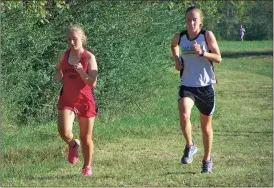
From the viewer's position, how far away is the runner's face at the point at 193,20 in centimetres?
778

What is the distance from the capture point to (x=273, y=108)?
14703 millimetres

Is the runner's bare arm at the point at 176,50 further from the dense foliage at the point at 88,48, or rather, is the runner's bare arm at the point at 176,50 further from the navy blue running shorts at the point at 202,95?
the dense foliage at the point at 88,48

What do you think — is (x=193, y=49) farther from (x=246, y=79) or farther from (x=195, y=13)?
(x=246, y=79)

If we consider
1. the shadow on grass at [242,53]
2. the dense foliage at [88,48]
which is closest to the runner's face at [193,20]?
the dense foliage at [88,48]

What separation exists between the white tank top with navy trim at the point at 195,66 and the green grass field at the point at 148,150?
1.03m

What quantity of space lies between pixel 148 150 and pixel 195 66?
6.81 ft

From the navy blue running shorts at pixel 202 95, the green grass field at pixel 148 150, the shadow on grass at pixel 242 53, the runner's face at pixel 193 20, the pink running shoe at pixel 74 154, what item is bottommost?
the shadow on grass at pixel 242 53

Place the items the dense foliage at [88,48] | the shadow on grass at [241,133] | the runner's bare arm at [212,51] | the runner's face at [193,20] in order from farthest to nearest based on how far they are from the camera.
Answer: the shadow on grass at [241,133] < the dense foliage at [88,48] < the runner's face at [193,20] < the runner's bare arm at [212,51]

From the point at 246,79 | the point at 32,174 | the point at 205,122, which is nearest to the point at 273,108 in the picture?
the point at 205,122

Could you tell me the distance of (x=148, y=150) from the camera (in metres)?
9.59

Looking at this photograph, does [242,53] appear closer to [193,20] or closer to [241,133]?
[241,133]

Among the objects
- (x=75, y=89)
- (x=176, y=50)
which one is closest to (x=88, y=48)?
(x=176, y=50)

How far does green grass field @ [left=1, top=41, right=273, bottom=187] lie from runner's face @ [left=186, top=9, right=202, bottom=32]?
164 cm

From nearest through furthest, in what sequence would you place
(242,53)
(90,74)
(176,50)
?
(90,74) < (176,50) < (242,53)
